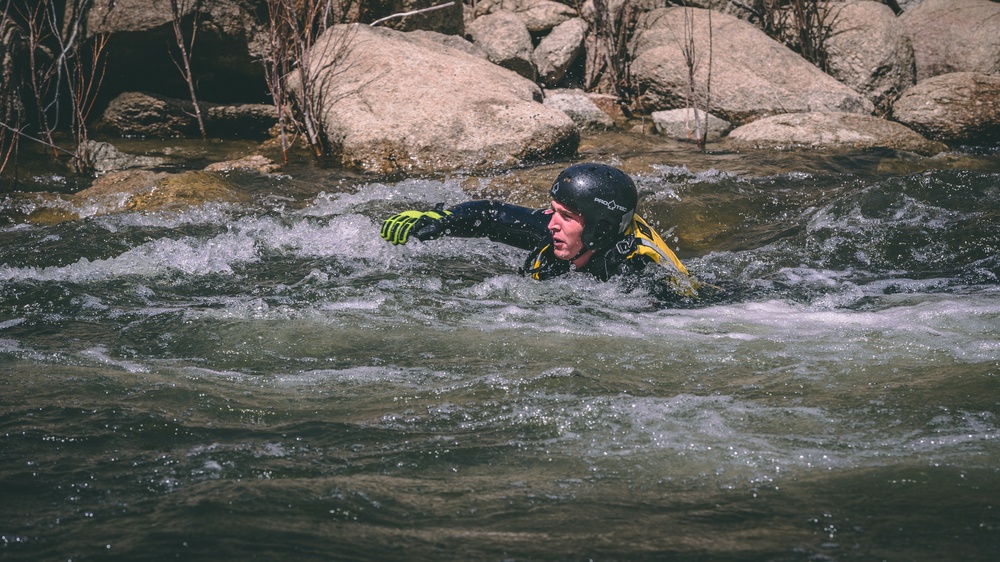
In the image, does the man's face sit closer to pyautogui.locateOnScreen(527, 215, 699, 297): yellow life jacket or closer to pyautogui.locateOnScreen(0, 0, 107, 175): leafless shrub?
pyautogui.locateOnScreen(527, 215, 699, 297): yellow life jacket

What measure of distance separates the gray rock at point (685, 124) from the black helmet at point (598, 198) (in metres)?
5.51

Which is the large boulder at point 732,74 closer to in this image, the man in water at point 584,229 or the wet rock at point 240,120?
the wet rock at point 240,120

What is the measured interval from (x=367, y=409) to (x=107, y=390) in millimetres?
995

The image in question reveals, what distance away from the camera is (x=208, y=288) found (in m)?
5.14

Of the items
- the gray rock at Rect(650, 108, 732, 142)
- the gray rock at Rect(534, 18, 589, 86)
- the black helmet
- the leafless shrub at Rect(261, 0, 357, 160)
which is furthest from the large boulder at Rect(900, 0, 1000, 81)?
the black helmet

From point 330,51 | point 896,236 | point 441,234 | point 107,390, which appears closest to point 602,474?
point 107,390

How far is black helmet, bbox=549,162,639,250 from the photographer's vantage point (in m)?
4.62

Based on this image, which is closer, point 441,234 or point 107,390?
point 107,390

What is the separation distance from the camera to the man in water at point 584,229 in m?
4.64

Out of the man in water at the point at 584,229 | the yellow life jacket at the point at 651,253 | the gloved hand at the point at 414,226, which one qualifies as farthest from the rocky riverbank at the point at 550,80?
the yellow life jacket at the point at 651,253

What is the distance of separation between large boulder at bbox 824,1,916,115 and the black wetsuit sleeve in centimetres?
768

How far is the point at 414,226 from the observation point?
4.89 meters

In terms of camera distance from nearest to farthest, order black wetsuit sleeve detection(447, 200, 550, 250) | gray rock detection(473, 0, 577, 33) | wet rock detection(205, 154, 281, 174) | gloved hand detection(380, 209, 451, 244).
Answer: gloved hand detection(380, 209, 451, 244) → black wetsuit sleeve detection(447, 200, 550, 250) → wet rock detection(205, 154, 281, 174) → gray rock detection(473, 0, 577, 33)

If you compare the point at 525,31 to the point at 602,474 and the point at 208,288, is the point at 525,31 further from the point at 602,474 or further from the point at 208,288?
the point at 602,474
